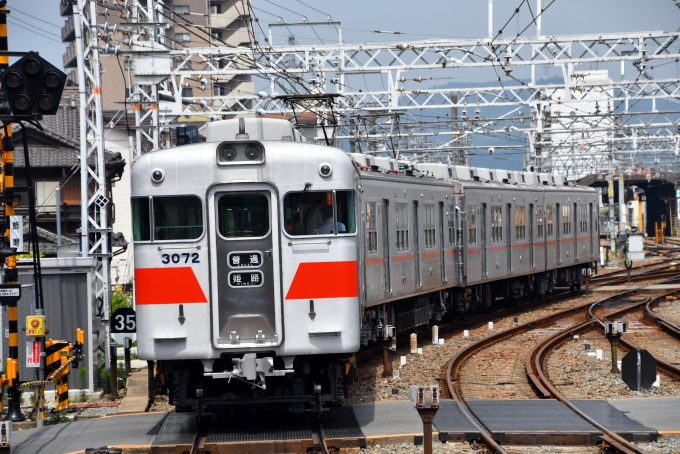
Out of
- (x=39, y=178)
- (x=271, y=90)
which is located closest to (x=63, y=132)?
(x=39, y=178)

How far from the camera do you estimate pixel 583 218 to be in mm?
26500

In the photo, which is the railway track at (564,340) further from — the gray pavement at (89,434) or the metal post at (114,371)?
the metal post at (114,371)

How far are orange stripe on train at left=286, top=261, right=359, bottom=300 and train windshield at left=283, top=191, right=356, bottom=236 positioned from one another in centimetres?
30

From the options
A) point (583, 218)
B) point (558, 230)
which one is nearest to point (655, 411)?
point (558, 230)

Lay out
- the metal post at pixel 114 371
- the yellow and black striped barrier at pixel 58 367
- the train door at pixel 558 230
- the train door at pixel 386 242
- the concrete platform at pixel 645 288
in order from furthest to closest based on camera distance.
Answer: the concrete platform at pixel 645 288 → the train door at pixel 558 230 → the train door at pixel 386 242 → the metal post at pixel 114 371 → the yellow and black striped barrier at pixel 58 367

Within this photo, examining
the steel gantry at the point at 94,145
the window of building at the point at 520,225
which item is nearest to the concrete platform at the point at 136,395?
the steel gantry at the point at 94,145

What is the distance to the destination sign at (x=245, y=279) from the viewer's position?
934 cm

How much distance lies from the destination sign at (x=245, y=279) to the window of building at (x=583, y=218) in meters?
18.0

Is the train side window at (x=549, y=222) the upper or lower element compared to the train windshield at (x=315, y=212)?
lower

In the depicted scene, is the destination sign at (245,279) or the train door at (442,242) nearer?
the destination sign at (245,279)

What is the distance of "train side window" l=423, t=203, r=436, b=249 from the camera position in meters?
16.4

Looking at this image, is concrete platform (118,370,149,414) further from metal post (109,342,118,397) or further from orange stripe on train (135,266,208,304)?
orange stripe on train (135,266,208,304)

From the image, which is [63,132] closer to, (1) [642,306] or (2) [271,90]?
(2) [271,90]

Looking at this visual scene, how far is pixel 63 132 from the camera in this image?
33094 mm
